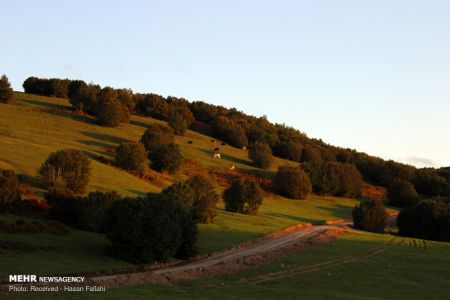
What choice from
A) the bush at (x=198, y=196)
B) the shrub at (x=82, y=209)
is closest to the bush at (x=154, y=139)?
the bush at (x=198, y=196)

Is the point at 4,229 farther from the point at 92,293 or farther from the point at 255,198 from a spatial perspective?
the point at 255,198

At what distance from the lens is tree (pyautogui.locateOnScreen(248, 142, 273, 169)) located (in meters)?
106

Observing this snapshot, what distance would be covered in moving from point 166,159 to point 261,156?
3012 cm

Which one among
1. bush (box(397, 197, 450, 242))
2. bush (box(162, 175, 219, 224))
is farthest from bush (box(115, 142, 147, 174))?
bush (box(397, 197, 450, 242))

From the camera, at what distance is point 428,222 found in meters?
69.0

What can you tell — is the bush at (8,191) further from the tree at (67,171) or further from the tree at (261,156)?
the tree at (261,156)

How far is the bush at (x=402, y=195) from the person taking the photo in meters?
106

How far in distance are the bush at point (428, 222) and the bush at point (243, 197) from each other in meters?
21.8

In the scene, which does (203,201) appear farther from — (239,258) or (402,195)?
(402,195)

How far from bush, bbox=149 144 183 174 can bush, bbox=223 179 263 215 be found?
1689 cm

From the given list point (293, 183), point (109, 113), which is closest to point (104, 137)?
point (109, 113)

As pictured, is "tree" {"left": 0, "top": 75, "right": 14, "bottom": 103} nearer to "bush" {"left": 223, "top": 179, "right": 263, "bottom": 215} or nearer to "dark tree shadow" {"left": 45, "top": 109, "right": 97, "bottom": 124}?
"dark tree shadow" {"left": 45, "top": 109, "right": 97, "bottom": 124}

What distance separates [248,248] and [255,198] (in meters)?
21.8

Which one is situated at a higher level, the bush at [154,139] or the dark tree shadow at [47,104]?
the dark tree shadow at [47,104]
